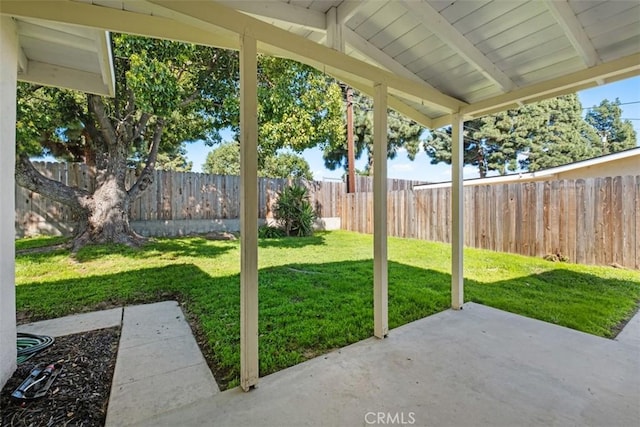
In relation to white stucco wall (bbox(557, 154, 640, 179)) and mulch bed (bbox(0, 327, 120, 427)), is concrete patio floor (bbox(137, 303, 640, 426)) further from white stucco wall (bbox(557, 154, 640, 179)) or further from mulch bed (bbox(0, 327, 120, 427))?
white stucco wall (bbox(557, 154, 640, 179))

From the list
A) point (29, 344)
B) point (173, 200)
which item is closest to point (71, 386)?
point (29, 344)

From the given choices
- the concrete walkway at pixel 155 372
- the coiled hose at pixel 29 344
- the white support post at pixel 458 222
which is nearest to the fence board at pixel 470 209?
the white support post at pixel 458 222

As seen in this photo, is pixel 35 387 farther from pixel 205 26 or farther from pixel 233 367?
pixel 205 26

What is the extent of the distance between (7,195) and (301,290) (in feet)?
9.18

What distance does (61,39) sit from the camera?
2.36 metres

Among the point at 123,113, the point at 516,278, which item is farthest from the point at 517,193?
the point at 123,113

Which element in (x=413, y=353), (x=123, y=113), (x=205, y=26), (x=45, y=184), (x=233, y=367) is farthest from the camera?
(x=123, y=113)

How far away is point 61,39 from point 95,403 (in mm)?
2699

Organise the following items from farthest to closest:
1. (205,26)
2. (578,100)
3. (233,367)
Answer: (578,100), (233,367), (205,26)

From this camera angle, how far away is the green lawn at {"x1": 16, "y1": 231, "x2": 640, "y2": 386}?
2.59 meters

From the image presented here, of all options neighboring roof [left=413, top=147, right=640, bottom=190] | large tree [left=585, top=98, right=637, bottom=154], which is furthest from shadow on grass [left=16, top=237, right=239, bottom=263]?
large tree [left=585, top=98, right=637, bottom=154]

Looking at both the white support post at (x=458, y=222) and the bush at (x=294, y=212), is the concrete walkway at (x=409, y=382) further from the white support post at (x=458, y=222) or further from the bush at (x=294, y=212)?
the bush at (x=294, y=212)

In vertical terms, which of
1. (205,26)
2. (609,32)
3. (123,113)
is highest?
→ (123,113)

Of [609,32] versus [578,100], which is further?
[578,100]
